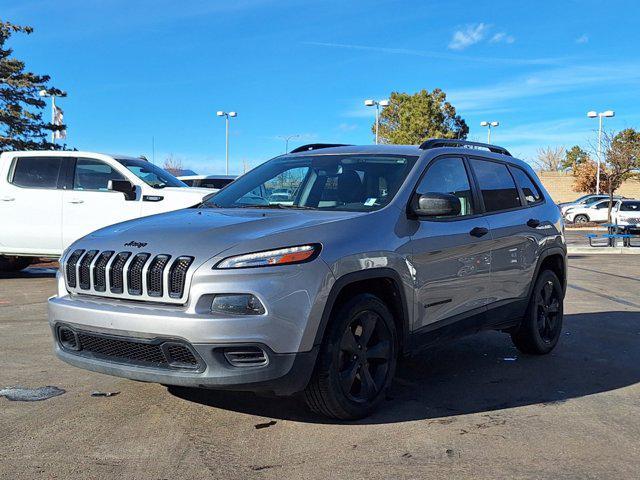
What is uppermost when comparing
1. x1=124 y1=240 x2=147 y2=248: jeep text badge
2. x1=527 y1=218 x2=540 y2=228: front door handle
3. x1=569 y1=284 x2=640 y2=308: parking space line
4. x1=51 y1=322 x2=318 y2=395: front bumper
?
x1=527 y1=218 x2=540 y2=228: front door handle

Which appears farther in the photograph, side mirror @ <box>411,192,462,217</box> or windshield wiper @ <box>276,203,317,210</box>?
windshield wiper @ <box>276,203,317,210</box>

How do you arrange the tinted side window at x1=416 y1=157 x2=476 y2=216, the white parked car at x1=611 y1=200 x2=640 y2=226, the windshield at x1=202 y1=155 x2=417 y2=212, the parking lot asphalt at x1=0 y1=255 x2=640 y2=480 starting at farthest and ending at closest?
1. the white parked car at x1=611 y1=200 x2=640 y2=226
2. the tinted side window at x1=416 y1=157 x2=476 y2=216
3. the windshield at x1=202 y1=155 x2=417 y2=212
4. the parking lot asphalt at x1=0 y1=255 x2=640 y2=480

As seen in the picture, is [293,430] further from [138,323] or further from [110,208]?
[110,208]

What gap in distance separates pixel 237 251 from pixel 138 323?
66 centimetres

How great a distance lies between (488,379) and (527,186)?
2.07 m

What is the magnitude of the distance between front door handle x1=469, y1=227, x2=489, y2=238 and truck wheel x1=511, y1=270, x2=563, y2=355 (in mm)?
1183

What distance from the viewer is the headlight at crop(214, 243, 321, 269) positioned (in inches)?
142

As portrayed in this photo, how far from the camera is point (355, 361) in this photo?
4.09m

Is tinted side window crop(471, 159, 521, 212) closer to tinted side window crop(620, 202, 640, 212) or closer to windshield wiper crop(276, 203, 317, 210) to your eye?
windshield wiper crop(276, 203, 317, 210)

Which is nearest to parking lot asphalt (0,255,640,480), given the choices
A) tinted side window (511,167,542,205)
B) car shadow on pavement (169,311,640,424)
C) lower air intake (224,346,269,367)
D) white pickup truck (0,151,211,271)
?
car shadow on pavement (169,311,640,424)

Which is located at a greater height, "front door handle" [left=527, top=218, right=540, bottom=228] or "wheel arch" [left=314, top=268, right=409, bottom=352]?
"front door handle" [left=527, top=218, right=540, bottom=228]

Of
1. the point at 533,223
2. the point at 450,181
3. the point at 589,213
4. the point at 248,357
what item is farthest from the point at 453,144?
the point at 589,213

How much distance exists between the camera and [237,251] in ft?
12.0

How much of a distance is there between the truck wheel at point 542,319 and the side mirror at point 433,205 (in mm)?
1948
